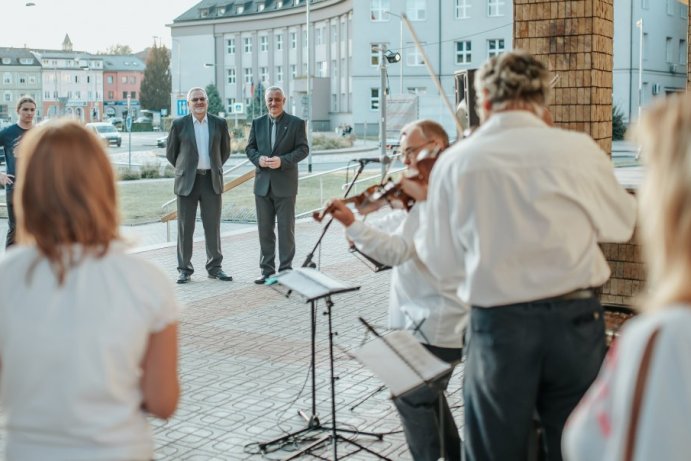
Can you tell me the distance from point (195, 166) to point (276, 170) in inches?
37.1

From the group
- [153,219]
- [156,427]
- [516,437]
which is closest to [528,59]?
[516,437]

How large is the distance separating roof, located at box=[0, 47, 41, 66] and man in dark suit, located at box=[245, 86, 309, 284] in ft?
422

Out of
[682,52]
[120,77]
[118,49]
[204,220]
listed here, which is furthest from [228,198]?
[118,49]

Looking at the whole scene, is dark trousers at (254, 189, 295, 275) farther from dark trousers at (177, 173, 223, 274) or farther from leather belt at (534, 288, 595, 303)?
leather belt at (534, 288, 595, 303)

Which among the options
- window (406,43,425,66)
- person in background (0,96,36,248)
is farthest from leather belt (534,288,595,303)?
window (406,43,425,66)

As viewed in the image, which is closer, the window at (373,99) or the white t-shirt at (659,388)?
the white t-shirt at (659,388)

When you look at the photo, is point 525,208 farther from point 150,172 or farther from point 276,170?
point 150,172

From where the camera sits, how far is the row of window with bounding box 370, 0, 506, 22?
2579 inches

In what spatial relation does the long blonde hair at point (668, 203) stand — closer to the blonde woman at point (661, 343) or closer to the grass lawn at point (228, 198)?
the blonde woman at point (661, 343)

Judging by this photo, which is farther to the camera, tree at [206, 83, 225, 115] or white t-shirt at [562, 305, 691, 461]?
tree at [206, 83, 225, 115]

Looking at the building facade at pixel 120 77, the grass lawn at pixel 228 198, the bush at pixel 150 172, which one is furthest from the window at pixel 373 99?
the building facade at pixel 120 77

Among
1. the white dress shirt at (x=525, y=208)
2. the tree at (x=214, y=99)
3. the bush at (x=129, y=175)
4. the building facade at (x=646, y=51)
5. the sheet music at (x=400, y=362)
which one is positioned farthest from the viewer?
the tree at (x=214, y=99)

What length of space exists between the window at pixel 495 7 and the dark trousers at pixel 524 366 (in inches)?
2545

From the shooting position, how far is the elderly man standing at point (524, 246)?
3.25 m
